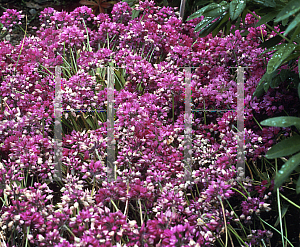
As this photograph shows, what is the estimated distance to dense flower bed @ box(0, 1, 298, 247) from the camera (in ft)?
4.05

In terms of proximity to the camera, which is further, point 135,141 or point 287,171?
point 135,141

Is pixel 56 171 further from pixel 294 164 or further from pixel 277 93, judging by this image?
pixel 277 93

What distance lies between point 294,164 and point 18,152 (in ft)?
4.10

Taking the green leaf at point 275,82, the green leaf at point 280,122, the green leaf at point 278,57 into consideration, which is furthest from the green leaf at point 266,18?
the green leaf at point 280,122

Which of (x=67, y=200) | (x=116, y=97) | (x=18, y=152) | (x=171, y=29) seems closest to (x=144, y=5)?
(x=171, y=29)

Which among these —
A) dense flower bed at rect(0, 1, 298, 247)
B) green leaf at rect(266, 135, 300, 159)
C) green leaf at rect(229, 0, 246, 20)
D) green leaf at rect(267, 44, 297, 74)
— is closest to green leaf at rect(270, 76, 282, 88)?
dense flower bed at rect(0, 1, 298, 247)

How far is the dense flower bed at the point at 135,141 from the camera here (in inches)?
48.6

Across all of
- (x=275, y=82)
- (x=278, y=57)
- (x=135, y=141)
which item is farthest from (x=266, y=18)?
(x=135, y=141)

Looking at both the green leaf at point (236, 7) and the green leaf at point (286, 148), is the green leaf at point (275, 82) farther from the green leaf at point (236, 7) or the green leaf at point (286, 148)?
the green leaf at point (286, 148)

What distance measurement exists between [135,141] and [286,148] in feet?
2.37

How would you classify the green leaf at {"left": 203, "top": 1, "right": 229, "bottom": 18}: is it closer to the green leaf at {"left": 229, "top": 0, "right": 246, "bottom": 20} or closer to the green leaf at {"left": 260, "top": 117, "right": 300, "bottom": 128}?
the green leaf at {"left": 229, "top": 0, "right": 246, "bottom": 20}

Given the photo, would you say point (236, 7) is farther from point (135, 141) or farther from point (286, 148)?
point (135, 141)

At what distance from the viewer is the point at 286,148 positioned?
3.34 feet

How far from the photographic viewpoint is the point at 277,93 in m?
1.64
